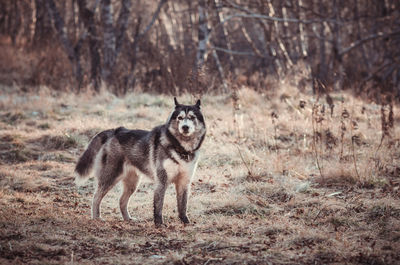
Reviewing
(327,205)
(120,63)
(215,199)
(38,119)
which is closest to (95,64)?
(120,63)

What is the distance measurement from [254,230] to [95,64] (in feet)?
36.3

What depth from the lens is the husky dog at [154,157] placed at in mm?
5207

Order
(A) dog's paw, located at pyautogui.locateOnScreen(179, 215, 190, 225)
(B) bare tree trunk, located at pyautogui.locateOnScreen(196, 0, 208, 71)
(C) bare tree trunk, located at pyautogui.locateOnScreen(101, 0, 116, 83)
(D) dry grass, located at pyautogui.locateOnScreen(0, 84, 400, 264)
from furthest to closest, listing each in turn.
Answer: (C) bare tree trunk, located at pyautogui.locateOnScreen(101, 0, 116, 83) < (B) bare tree trunk, located at pyautogui.locateOnScreen(196, 0, 208, 71) < (A) dog's paw, located at pyautogui.locateOnScreen(179, 215, 190, 225) < (D) dry grass, located at pyautogui.locateOnScreen(0, 84, 400, 264)

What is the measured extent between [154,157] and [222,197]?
4.85ft

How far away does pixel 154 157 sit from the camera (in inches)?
210

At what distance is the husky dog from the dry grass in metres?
0.40

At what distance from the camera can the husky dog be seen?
5.21m

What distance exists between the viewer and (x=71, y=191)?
22.3ft

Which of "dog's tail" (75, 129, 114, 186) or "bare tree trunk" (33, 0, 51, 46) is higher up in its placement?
"bare tree trunk" (33, 0, 51, 46)

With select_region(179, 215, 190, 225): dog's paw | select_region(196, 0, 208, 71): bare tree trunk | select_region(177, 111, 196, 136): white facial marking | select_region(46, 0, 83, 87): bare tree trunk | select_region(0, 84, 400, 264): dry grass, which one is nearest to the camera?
select_region(0, 84, 400, 264): dry grass

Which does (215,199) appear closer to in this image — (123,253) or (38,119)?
(123,253)

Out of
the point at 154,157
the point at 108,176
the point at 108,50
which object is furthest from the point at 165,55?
the point at 154,157

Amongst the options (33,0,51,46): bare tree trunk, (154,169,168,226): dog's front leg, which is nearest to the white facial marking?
(154,169,168,226): dog's front leg

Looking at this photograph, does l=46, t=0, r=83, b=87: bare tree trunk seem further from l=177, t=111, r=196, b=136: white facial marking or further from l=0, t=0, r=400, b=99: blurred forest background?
l=177, t=111, r=196, b=136: white facial marking
